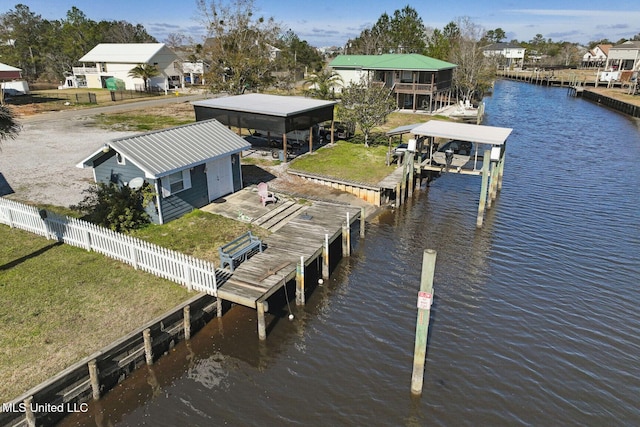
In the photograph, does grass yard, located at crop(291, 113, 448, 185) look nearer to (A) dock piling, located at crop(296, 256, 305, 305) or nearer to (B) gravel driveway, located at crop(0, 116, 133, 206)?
(A) dock piling, located at crop(296, 256, 305, 305)

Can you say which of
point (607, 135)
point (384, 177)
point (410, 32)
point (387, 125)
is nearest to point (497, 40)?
point (410, 32)

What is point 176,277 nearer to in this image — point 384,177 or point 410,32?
point 384,177

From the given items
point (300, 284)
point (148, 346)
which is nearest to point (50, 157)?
point (148, 346)

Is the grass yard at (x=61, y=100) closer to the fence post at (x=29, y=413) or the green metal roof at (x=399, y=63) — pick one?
the green metal roof at (x=399, y=63)

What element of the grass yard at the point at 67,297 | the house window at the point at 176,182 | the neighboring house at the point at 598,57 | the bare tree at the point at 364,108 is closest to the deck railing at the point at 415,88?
the bare tree at the point at 364,108

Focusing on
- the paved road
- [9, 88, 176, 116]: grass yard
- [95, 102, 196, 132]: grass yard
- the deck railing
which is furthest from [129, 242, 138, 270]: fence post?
the deck railing

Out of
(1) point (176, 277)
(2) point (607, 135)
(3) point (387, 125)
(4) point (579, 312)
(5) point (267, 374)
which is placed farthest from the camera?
(2) point (607, 135)
